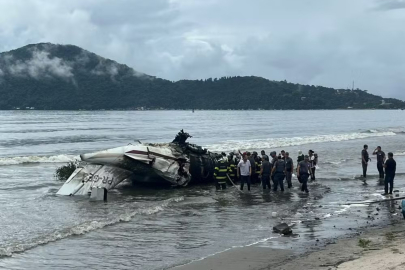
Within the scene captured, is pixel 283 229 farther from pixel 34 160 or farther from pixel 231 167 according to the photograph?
pixel 34 160

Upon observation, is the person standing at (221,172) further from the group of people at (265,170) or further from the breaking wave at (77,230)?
the breaking wave at (77,230)

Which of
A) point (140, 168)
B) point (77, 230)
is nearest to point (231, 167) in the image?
point (140, 168)

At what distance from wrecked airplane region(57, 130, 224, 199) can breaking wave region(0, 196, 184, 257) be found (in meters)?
3.17

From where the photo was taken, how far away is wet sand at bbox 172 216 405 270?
9375mm

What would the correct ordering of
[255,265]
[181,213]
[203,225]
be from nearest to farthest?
[255,265]
[203,225]
[181,213]

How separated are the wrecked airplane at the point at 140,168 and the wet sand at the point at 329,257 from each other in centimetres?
933

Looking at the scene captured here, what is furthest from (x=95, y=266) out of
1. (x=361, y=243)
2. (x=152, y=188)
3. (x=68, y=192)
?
(x=152, y=188)

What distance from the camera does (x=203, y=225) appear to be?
14828mm

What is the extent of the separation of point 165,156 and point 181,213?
20.3 feet

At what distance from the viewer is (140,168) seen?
880 inches

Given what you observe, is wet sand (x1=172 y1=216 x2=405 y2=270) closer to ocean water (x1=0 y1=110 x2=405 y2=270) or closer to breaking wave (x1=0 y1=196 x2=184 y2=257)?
ocean water (x1=0 y1=110 x2=405 y2=270)

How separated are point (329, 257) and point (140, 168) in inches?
509

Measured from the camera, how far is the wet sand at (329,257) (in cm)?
938

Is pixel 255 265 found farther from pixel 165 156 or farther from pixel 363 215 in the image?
pixel 165 156
